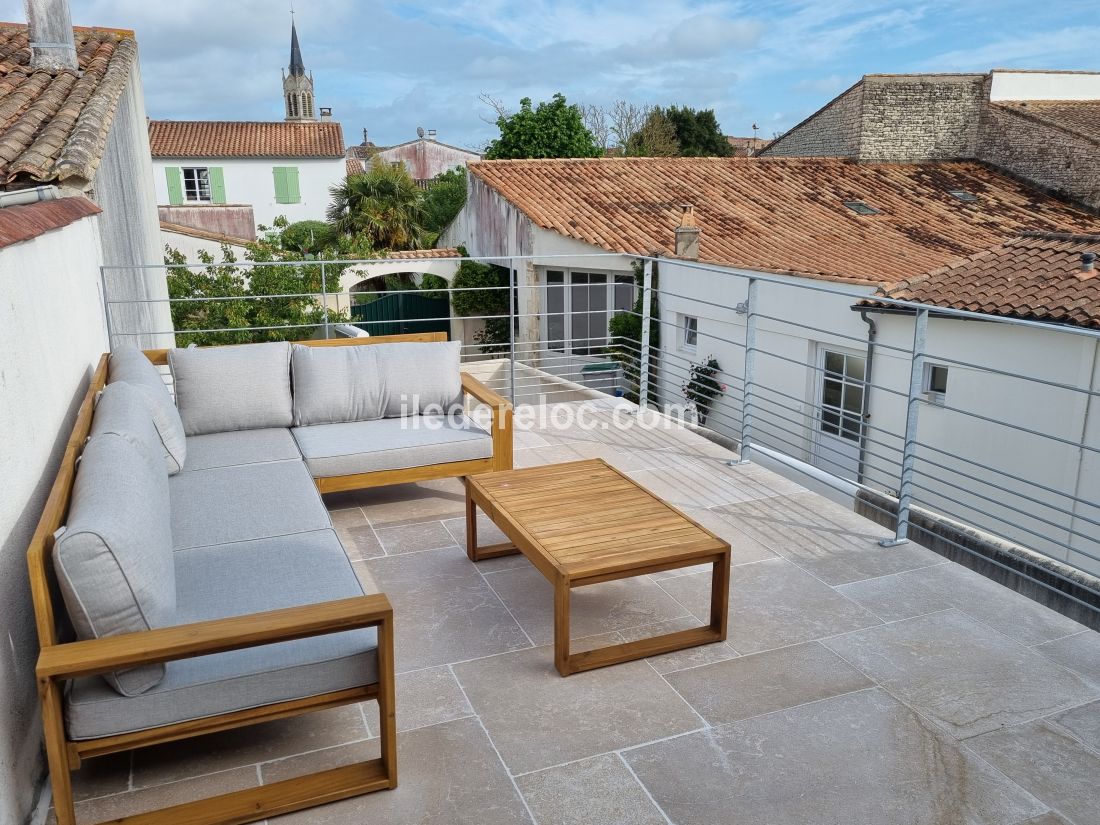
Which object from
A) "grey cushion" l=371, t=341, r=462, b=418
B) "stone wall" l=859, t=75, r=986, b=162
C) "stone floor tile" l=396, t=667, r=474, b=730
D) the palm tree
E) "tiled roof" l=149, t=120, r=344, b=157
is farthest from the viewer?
"tiled roof" l=149, t=120, r=344, b=157

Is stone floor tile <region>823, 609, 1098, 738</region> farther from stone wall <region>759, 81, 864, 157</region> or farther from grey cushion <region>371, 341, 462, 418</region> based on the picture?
stone wall <region>759, 81, 864, 157</region>

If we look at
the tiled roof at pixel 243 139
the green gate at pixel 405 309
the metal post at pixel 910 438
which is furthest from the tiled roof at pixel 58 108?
the tiled roof at pixel 243 139

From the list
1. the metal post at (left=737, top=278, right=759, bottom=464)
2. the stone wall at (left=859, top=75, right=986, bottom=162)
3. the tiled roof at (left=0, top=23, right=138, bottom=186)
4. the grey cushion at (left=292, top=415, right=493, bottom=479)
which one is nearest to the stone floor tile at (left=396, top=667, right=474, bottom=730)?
the grey cushion at (left=292, top=415, right=493, bottom=479)

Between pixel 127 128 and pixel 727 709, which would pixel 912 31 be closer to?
pixel 127 128

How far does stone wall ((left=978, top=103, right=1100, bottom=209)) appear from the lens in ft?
52.1

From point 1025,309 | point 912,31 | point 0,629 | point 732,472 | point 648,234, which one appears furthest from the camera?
point 912,31

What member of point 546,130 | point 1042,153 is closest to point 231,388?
point 546,130

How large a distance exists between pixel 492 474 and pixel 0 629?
2079 mm

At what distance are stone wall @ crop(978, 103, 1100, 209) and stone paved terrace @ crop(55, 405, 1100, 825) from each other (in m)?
15.2

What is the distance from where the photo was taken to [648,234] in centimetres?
1320

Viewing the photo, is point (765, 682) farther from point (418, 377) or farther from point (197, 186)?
point (197, 186)

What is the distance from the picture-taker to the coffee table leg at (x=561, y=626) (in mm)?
2877

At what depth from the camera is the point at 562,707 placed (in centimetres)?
278

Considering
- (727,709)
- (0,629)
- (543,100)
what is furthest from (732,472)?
(543,100)
